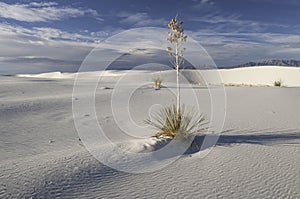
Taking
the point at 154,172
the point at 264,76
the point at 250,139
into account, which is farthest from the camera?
the point at 264,76

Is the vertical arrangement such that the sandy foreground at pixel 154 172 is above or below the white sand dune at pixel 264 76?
below

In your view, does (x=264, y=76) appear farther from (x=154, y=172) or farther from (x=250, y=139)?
(x=154, y=172)

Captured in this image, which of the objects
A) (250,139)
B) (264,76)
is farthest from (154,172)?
(264,76)

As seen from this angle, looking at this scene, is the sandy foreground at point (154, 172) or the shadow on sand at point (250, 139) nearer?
the sandy foreground at point (154, 172)

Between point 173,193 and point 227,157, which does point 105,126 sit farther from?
point 173,193

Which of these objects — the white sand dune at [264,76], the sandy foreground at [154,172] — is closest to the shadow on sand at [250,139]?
the sandy foreground at [154,172]

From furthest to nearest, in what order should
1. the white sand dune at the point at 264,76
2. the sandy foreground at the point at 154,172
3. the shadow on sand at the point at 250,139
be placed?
the white sand dune at the point at 264,76 → the shadow on sand at the point at 250,139 → the sandy foreground at the point at 154,172

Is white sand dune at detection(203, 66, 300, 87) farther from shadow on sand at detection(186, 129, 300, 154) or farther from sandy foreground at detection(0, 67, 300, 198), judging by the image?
sandy foreground at detection(0, 67, 300, 198)

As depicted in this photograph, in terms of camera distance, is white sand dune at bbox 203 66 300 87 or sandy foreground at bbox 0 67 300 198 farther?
white sand dune at bbox 203 66 300 87

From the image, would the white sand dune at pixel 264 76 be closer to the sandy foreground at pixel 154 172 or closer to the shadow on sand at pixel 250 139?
the shadow on sand at pixel 250 139

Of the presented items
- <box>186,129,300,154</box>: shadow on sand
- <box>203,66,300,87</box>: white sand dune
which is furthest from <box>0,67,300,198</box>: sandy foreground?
<box>203,66,300,87</box>: white sand dune

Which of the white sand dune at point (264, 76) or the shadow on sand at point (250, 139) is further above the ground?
the white sand dune at point (264, 76)

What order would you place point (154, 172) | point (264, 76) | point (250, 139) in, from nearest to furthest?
1. point (154, 172)
2. point (250, 139)
3. point (264, 76)

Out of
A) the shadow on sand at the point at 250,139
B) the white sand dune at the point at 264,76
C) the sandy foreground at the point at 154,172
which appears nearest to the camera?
the sandy foreground at the point at 154,172
